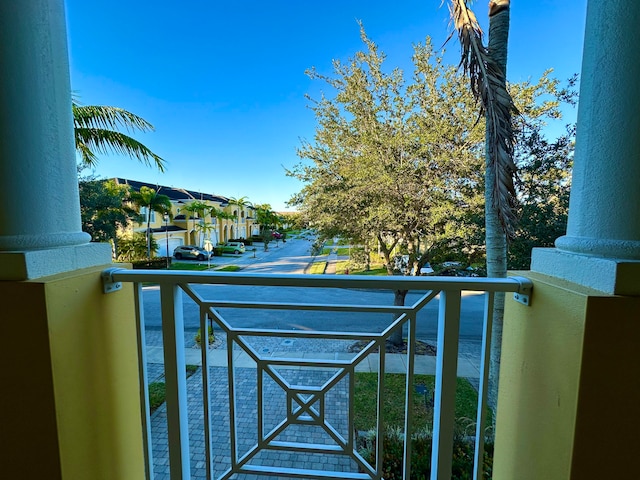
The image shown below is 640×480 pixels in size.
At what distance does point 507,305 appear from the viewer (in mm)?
1043

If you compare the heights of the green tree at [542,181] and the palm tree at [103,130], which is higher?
the palm tree at [103,130]

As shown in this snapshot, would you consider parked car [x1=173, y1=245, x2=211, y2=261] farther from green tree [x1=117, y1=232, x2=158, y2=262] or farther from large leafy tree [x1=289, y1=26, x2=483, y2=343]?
large leafy tree [x1=289, y1=26, x2=483, y2=343]

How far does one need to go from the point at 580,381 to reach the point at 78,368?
58.7 inches

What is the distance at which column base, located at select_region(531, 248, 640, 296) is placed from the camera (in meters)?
0.69

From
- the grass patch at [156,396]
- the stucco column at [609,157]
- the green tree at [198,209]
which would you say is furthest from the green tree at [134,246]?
the stucco column at [609,157]

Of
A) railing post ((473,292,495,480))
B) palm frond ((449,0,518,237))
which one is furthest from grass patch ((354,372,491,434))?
railing post ((473,292,495,480))

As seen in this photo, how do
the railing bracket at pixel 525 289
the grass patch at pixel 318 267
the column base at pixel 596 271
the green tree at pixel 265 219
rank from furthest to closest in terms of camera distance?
the green tree at pixel 265 219 < the grass patch at pixel 318 267 < the railing bracket at pixel 525 289 < the column base at pixel 596 271

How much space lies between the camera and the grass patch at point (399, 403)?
3730mm

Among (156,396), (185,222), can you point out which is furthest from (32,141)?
(185,222)

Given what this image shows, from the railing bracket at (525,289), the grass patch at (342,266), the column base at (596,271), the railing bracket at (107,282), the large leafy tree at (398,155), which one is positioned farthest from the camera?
the grass patch at (342,266)

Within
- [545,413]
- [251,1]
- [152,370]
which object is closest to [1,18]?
[545,413]

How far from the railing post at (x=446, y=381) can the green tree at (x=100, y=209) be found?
791 cm

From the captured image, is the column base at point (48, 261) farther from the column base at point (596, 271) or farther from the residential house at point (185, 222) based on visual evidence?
the residential house at point (185, 222)

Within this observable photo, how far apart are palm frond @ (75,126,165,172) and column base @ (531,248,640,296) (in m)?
6.34
